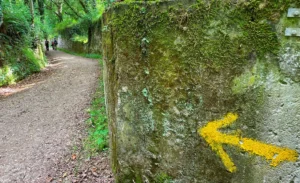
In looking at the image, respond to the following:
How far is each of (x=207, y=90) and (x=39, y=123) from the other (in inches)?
221

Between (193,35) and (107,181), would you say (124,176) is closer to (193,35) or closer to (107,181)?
(107,181)

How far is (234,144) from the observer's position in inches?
71.3

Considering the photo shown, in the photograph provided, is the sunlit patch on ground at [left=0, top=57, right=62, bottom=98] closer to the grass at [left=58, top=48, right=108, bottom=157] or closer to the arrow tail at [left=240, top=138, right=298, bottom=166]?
the grass at [left=58, top=48, right=108, bottom=157]

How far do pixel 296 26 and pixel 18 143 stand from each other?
5726mm

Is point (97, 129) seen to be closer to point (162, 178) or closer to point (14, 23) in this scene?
point (162, 178)

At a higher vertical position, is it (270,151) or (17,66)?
(270,151)

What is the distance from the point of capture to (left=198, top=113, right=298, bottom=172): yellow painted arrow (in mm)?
1684

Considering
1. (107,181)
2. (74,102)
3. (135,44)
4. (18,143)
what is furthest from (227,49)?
(74,102)

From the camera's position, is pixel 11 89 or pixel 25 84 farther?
pixel 25 84

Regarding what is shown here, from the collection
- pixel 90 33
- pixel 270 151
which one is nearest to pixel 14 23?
pixel 90 33

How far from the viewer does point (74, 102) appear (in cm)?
746

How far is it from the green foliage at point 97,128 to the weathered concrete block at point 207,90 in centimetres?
216

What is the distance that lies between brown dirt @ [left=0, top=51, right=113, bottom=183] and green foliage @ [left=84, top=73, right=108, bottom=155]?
211mm

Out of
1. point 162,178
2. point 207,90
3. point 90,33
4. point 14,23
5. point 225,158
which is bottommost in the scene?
point 162,178
